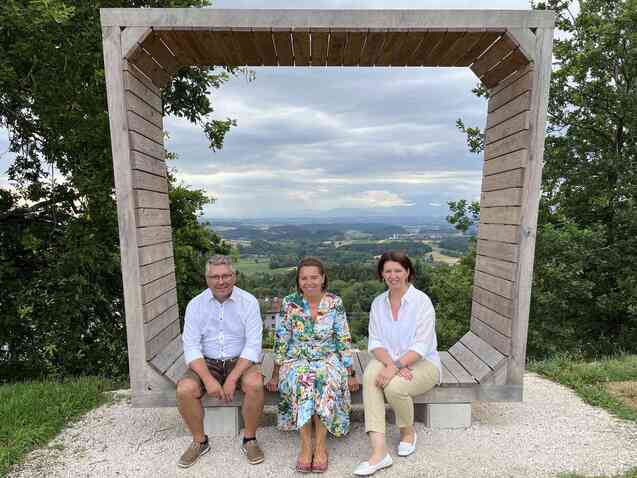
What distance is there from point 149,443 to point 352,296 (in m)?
7.56

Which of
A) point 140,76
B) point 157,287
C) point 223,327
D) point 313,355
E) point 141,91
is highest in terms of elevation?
point 140,76

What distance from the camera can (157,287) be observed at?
3.89m

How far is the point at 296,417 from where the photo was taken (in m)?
3.14

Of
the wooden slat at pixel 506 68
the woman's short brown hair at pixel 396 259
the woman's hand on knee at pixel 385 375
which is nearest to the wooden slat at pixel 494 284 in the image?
the woman's short brown hair at pixel 396 259

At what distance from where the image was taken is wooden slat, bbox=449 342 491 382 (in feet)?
12.2

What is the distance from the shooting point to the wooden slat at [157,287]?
3.62 metres

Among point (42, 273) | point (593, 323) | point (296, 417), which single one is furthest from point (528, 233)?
point (593, 323)

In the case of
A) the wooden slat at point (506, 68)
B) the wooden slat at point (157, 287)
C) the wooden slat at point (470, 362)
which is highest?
the wooden slat at point (506, 68)

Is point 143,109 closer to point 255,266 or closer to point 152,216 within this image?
point 152,216

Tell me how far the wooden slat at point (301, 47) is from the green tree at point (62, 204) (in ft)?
9.91

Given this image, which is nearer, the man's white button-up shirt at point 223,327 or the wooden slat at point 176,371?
the man's white button-up shirt at point 223,327

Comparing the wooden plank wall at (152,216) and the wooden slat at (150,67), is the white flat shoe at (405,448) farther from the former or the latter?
the wooden slat at (150,67)

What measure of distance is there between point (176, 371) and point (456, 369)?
2.42 meters

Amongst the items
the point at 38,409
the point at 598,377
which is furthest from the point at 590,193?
the point at 38,409
